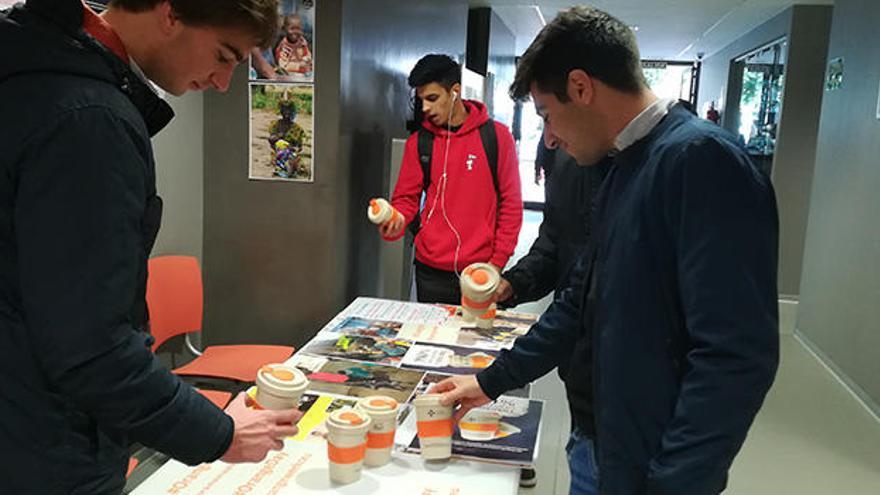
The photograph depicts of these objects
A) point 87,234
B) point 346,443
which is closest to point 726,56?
point 346,443

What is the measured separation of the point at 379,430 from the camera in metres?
1.31

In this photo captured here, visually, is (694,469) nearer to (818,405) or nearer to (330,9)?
(330,9)

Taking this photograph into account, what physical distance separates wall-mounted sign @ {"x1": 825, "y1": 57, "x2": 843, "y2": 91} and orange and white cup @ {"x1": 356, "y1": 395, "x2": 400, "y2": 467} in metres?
4.58

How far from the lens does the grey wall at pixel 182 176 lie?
2926mm

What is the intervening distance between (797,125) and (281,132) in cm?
499

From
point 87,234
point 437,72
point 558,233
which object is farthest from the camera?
point 437,72

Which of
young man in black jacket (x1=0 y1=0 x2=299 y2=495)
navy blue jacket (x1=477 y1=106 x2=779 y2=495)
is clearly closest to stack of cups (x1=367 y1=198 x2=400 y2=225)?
navy blue jacket (x1=477 y1=106 x2=779 y2=495)

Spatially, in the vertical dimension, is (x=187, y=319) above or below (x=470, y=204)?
below

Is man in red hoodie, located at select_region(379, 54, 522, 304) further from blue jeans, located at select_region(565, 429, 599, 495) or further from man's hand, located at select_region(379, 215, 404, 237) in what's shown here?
blue jeans, located at select_region(565, 429, 599, 495)

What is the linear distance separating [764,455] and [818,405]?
0.91 metres

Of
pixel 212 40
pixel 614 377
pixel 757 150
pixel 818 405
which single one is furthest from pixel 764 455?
pixel 757 150

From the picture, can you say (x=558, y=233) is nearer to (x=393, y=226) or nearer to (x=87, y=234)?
(x=393, y=226)

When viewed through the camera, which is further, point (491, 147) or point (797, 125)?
point (797, 125)

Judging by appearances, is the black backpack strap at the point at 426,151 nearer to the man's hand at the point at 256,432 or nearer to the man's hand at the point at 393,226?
the man's hand at the point at 393,226
